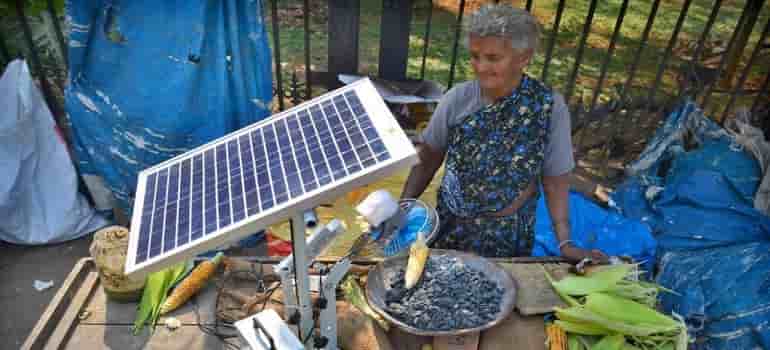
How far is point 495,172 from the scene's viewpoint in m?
2.37

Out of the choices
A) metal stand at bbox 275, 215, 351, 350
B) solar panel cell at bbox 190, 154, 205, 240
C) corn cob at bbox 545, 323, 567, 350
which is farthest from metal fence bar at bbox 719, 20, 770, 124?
solar panel cell at bbox 190, 154, 205, 240

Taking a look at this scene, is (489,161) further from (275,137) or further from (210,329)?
(210,329)

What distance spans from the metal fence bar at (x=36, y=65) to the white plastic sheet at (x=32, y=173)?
265mm

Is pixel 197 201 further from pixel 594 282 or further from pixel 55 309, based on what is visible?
pixel 594 282

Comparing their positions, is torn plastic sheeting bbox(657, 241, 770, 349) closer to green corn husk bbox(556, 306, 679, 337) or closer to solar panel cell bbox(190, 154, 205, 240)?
green corn husk bbox(556, 306, 679, 337)

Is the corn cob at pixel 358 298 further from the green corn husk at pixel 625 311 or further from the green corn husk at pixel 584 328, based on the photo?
the green corn husk at pixel 625 311

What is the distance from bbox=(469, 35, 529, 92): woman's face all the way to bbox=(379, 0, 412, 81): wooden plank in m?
2.03

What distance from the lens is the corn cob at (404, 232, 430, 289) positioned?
2.03 metres

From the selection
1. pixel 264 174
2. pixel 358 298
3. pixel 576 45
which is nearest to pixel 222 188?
pixel 264 174

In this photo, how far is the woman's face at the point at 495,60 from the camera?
201 cm

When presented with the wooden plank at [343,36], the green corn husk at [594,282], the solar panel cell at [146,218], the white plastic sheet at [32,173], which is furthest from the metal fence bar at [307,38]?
the green corn husk at [594,282]

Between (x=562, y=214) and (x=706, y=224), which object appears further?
(x=706, y=224)

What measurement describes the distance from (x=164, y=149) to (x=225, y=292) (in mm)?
1933

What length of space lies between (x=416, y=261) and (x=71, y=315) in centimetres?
147
